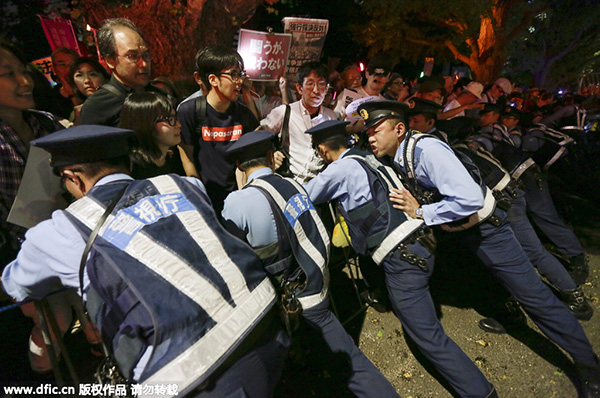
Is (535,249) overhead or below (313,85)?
below

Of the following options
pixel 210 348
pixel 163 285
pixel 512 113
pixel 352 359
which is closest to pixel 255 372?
pixel 210 348

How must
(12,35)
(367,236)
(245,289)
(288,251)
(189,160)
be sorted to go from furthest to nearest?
(12,35), (189,160), (367,236), (288,251), (245,289)

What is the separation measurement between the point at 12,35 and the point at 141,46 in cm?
973

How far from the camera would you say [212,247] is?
5.10 ft

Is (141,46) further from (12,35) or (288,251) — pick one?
(12,35)

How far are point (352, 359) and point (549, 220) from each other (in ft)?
14.0

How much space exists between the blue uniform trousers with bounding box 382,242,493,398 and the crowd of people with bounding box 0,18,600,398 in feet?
0.04

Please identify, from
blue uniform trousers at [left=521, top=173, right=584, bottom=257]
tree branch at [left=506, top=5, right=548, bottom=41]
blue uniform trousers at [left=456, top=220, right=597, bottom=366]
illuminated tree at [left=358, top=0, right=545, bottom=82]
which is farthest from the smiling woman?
tree branch at [left=506, top=5, right=548, bottom=41]

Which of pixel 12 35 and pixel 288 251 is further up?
pixel 12 35

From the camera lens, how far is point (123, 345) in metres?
1.42

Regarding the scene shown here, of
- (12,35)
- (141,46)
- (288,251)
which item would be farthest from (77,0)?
(288,251)

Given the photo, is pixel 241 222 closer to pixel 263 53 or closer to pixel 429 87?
pixel 263 53

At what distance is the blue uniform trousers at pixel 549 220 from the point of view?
4.84m

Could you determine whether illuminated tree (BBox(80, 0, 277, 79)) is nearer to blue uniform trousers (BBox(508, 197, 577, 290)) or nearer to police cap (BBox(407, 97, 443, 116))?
police cap (BBox(407, 97, 443, 116))
